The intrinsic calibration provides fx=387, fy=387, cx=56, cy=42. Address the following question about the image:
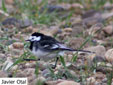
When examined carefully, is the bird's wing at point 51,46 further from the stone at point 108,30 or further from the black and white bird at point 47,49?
the stone at point 108,30

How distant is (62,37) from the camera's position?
833cm

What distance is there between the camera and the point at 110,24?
31.4ft

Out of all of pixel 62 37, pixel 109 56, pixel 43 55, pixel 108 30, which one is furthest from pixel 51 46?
pixel 108 30

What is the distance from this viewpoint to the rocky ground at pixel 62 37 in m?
5.46

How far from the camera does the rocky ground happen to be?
5.46 meters

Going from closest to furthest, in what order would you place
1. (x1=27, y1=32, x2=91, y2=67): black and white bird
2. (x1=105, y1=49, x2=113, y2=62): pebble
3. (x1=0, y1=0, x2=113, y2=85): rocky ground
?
(x1=0, y1=0, x2=113, y2=85): rocky ground → (x1=27, y1=32, x2=91, y2=67): black and white bird → (x1=105, y1=49, x2=113, y2=62): pebble

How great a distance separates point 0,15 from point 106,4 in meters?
3.86

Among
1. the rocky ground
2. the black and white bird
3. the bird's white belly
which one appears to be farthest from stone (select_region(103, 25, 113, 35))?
the bird's white belly

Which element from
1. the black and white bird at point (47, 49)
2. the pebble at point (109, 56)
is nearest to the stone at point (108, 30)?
the pebble at point (109, 56)

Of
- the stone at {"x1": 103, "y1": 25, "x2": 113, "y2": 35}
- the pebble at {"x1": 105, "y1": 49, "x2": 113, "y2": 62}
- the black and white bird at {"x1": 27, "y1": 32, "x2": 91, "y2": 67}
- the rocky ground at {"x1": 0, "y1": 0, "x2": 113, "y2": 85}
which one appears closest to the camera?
the rocky ground at {"x1": 0, "y1": 0, "x2": 113, "y2": 85}

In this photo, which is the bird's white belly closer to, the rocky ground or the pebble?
the rocky ground

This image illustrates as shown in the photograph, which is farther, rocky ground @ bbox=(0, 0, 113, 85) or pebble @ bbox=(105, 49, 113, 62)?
pebble @ bbox=(105, 49, 113, 62)

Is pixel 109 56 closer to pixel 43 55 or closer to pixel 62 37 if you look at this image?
pixel 43 55

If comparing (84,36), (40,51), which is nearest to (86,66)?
(40,51)
